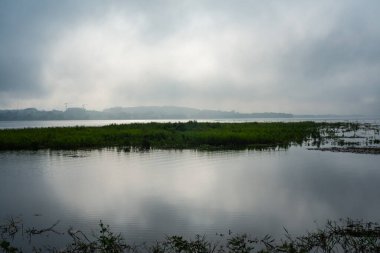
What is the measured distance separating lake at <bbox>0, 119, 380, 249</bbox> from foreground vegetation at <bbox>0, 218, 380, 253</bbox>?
21.9 inches

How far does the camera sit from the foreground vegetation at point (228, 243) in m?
7.26

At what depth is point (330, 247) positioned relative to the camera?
7.56 metres

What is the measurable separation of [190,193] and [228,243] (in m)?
5.45

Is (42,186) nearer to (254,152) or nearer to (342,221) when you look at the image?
(342,221)

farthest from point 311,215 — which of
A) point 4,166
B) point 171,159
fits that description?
Answer: point 4,166

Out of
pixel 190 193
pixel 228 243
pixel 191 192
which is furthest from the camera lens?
pixel 191 192

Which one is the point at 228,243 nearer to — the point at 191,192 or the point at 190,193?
the point at 190,193

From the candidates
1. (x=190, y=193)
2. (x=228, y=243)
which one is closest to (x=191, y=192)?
(x=190, y=193)

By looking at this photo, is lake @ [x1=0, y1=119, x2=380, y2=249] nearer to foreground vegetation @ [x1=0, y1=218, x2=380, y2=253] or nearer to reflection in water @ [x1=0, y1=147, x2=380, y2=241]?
reflection in water @ [x1=0, y1=147, x2=380, y2=241]

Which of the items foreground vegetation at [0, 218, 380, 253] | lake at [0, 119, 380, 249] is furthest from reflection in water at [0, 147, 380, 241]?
foreground vegetation at [0, 218, 380, 253]

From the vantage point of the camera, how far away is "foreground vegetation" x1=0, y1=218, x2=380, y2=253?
286 inches

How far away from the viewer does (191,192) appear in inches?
533

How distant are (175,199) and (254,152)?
46.0 feet

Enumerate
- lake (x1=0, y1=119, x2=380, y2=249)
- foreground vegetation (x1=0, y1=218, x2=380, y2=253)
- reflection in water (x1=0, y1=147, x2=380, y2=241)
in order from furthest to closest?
reflection in water (x1=0, y1=147, x2=380, y2=241) → lake (x1=0, y1=119, x2=380, y2=249) → foreground vegetation (x1=0, y1=218, x2=380, y2=253)
